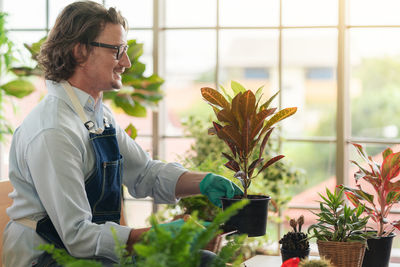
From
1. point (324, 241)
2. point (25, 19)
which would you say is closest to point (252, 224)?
point (324, 241)

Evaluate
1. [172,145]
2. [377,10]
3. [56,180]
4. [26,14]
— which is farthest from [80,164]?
[377,10]

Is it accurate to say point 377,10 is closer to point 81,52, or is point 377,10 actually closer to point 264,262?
point 264,262

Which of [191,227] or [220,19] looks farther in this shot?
[220,19]

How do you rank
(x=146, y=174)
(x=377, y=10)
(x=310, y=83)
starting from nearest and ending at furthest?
1. (x=146, y=174)
2. (x=377, y=10)
3. (x=310, y=83)

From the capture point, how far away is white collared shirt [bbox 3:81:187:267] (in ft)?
5.40

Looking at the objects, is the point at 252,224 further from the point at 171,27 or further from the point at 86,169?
the point at 171,27

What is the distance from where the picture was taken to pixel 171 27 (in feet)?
12.9

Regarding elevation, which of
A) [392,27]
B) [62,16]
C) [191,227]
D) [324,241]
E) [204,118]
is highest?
[392,27]

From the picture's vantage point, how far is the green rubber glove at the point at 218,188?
1.99m

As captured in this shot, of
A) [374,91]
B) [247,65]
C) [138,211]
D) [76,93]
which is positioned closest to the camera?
[76,93]

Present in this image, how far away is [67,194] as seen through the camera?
168 cm

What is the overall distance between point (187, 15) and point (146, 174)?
213 centimetres

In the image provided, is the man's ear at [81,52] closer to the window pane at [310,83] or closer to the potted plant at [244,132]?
the potted plant at [244,132]

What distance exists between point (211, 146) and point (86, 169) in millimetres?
1796
